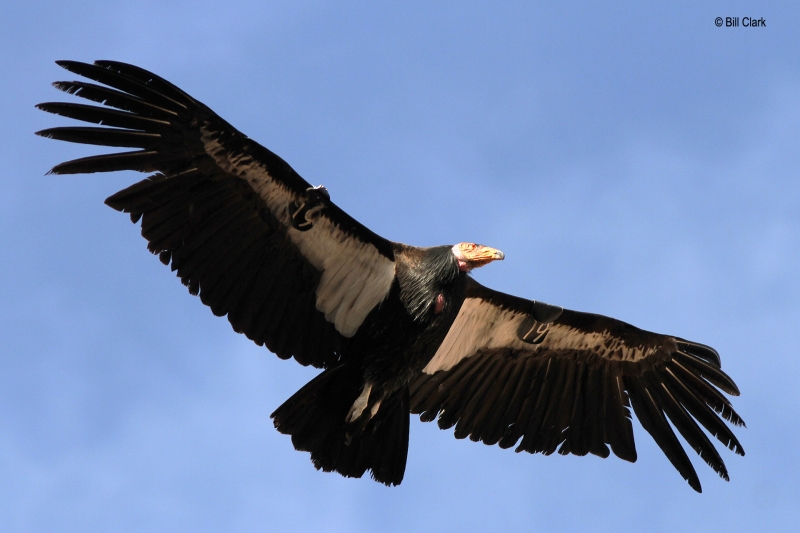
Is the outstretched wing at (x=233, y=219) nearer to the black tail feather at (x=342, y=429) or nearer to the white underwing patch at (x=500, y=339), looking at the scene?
the black tail feather at (x=342, y=429)

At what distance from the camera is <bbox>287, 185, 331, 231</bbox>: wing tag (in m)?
9.94

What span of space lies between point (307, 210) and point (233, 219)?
26.0 inches

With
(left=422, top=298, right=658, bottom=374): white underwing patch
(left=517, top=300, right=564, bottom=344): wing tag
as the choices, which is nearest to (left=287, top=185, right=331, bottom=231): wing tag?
(left=422, top=298, right=658, bottom=374): white underwing patch

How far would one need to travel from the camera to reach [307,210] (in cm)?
1004

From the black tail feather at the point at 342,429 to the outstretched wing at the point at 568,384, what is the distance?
0.91 metres

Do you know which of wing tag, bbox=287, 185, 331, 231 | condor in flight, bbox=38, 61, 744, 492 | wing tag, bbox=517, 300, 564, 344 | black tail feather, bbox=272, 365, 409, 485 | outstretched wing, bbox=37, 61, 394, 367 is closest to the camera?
outstretched wing, bbox=37, 61, 394, 367

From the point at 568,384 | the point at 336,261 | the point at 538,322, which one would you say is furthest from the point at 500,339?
the point at 336,261

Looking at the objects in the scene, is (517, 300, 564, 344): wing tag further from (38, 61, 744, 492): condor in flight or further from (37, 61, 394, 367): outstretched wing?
(37, 61, 394, 367): outstretched wing

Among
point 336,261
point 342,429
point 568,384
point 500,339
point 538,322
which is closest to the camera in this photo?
point 342,429

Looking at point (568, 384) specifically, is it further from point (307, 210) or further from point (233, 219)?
point (233, 219)

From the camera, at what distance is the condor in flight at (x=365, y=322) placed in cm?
967

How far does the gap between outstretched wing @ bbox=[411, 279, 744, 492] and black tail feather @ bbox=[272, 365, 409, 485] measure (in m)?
0.91

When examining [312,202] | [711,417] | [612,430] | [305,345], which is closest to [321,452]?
[305,345]

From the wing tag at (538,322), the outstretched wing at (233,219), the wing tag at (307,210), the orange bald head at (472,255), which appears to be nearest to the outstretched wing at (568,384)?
the wing tag at (538,322)
